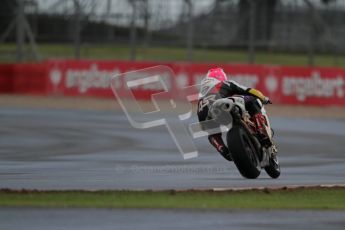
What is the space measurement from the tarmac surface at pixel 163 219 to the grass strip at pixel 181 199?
0.96 feet

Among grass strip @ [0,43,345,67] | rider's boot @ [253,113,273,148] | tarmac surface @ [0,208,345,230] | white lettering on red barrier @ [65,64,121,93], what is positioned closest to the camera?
tarmac surface @ [0,208,345,230]

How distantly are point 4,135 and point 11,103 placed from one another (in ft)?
34.8

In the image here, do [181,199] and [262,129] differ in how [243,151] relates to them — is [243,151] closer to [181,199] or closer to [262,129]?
[262,129]

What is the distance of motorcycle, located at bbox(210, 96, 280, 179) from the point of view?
11812mm

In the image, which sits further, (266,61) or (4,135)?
(266,61)

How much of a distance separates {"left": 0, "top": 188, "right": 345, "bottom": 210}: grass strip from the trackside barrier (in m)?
18.5

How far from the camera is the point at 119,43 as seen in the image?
33656 millimetres

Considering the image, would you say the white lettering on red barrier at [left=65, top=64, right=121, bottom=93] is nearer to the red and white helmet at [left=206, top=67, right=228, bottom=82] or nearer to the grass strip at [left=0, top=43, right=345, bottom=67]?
the grass strip at [left=0, top=43, right=345, bottom=67]

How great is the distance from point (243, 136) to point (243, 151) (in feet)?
0.60

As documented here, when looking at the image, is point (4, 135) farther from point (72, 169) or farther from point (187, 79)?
point (187, 79)

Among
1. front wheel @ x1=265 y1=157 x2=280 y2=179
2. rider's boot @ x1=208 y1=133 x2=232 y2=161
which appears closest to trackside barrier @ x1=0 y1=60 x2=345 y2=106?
front wheel @ x1=265 y1=157 x2=280 y2=179

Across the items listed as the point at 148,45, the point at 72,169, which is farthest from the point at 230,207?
the point at 148,45

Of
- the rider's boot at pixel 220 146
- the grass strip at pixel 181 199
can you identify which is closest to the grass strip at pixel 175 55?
the rider's boot at pixel 220 146

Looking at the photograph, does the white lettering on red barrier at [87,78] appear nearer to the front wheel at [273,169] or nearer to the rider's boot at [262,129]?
the front wheel at [273,169]
